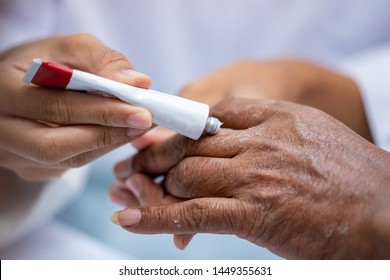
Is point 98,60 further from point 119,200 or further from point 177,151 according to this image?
point 119,200

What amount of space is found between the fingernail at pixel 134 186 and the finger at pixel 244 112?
0.54 feet

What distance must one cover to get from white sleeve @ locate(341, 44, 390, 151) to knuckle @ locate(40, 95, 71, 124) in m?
0.59

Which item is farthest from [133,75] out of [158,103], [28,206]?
[28,206]

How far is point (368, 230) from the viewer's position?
1.58 ft

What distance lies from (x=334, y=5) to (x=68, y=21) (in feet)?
2.22

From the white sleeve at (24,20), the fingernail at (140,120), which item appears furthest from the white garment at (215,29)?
the fingernail at (140,120)

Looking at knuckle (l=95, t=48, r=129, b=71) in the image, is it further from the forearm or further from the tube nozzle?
the forearm

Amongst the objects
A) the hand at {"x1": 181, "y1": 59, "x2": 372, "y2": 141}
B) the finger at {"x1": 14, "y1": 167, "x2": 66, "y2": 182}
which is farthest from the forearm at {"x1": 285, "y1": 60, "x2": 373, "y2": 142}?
the finger at {"x1": 14, "y1": 167, "x2": 66, "y2": 182}

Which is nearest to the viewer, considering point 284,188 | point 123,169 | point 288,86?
point 284,188

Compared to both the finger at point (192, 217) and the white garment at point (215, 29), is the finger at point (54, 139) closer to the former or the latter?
the finger at point (192, 217)

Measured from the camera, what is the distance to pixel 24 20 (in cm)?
102

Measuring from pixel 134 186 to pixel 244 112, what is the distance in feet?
0.70
